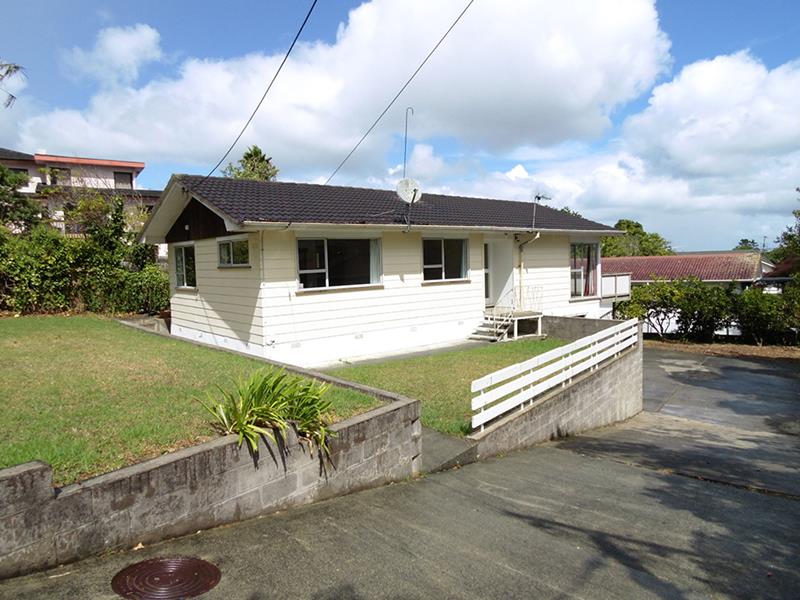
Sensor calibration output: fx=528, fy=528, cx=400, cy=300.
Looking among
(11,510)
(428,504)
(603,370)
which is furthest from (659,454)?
(11,510)

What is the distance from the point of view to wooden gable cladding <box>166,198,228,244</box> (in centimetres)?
1354

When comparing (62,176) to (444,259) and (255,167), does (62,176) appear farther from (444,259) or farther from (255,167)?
(444,259)

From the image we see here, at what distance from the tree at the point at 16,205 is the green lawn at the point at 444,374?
92.7 feet

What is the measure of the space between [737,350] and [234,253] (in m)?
22.2

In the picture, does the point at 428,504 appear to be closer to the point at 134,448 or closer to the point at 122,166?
the point at 134,448

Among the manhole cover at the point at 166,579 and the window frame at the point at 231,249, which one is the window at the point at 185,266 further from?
the manhole cover at the point at 166,579

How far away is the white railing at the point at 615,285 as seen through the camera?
21.5m

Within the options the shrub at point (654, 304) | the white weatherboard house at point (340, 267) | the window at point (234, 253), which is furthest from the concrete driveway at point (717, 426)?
the window at point (234, 253)

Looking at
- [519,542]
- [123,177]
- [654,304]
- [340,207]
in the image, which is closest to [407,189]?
[340,207]

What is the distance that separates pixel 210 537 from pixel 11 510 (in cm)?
145

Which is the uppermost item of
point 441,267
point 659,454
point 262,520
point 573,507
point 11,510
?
point 441,267

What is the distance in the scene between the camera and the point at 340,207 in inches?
557

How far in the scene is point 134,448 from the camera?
15.3 ft

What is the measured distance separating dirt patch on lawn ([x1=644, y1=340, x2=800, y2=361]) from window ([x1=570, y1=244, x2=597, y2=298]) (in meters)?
6.83
